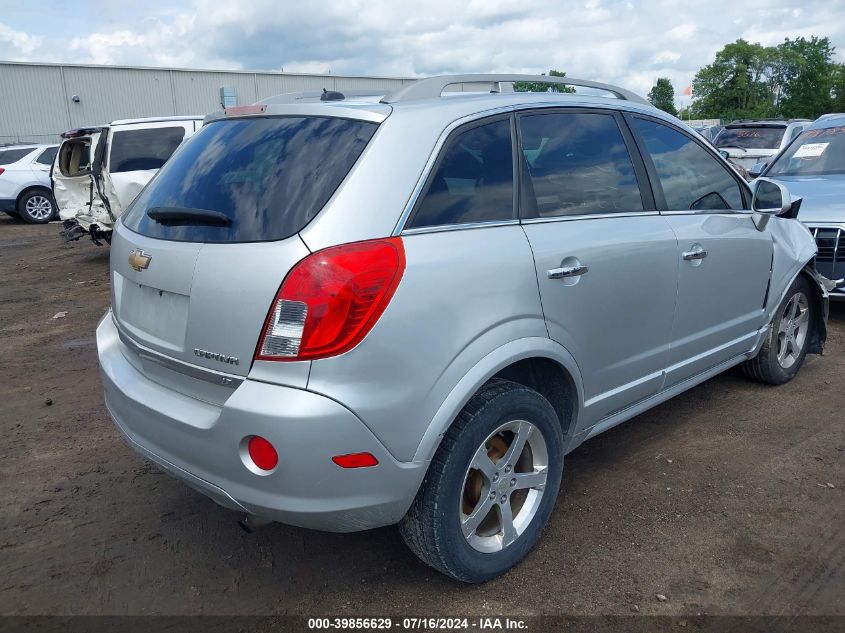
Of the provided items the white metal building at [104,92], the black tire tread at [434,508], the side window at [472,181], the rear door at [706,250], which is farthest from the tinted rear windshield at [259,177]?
the white metal building at [104,92]

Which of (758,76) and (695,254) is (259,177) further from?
(758,76)

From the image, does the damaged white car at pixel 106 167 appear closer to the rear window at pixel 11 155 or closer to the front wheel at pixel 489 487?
the rear window at pixel 11 155

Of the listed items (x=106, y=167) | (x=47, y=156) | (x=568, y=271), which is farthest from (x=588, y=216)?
(x=47, y=156)

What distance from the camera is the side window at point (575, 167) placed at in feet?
9.70

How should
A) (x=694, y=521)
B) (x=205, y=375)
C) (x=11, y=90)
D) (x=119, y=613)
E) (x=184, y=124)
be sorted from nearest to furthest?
(x=205, y=375) < (x=119, y=613) < (x=694, y=521) < (x=184, y=124) < (x=11, y=90)

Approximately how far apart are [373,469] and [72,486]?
2109 millimetres

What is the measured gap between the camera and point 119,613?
263 centimetres

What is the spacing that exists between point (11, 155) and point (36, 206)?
1.24 metres

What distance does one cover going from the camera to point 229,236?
7.97 ft

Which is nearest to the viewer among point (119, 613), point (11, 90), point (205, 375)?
point (205, 375)

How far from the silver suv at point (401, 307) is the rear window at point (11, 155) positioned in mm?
15232

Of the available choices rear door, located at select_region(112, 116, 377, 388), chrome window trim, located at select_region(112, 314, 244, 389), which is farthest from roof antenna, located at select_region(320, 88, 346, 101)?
chrome window trim, located at select_region(112, 314, 244, 389)

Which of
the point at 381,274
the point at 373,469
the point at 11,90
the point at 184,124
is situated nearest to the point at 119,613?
the point at 373,469

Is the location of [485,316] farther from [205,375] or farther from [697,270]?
[697,270]
